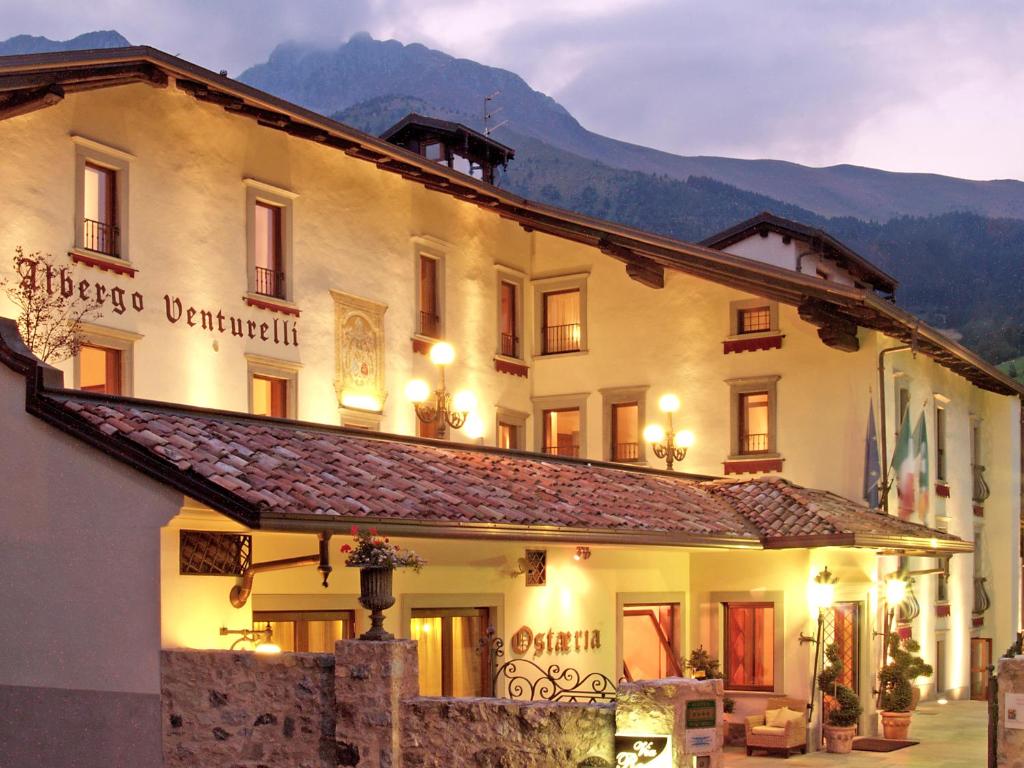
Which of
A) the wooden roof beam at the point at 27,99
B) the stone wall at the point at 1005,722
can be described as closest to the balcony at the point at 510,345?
the wooden roof beam at the point at 27,99

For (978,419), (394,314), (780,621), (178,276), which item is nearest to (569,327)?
(394,314)

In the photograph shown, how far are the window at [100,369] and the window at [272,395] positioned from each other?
100 inches

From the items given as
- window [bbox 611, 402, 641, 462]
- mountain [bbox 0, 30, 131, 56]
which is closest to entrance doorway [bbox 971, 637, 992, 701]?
window [bbox 611, 402, 641, 462]

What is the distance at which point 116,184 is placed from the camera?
1736 cm

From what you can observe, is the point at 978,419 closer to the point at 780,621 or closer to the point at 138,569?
the point at 780,621

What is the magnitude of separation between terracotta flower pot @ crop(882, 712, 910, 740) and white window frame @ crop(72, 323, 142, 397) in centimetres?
1229

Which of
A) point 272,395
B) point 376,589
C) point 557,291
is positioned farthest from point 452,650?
point 557,291

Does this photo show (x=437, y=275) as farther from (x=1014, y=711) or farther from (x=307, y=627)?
(x=1014, y=711)

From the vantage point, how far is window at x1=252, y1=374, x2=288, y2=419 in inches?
767

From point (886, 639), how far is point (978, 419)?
11.0m

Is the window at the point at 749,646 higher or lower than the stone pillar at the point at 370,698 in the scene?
lower

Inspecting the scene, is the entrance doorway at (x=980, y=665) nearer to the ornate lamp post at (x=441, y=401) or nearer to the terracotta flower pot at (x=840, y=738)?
the terracotta flower pot at (x=840, y=738)

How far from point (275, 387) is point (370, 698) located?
926 centimetres

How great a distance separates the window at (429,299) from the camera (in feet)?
74.3
